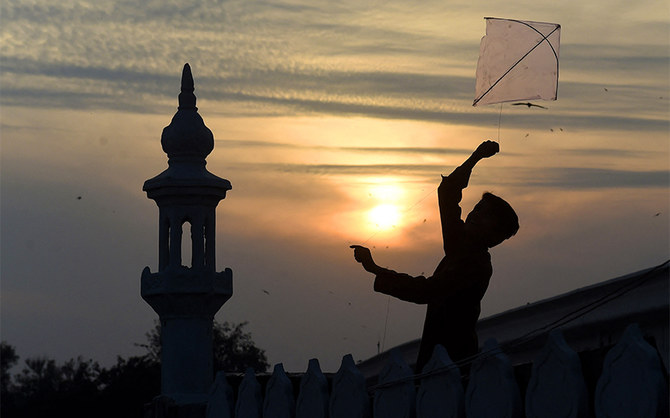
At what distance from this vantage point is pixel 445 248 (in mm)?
10305

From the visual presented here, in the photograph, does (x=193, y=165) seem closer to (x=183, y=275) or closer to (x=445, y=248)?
(x=183, y=275)

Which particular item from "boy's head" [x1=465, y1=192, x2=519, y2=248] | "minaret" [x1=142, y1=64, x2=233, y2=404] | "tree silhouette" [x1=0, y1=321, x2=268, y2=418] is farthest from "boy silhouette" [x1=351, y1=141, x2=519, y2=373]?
"tree silhouette" [x1=0, y1=321, x2=268, y2=418]

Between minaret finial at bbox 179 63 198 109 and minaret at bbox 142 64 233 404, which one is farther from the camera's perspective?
minaret finial at bbox 179 63 198 109

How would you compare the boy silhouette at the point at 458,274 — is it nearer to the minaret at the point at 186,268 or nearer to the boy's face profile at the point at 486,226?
the boy's face profile at the point at 486,226

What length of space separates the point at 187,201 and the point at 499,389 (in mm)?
12247

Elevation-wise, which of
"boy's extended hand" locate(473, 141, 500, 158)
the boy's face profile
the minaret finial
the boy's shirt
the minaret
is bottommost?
the boy's shirt

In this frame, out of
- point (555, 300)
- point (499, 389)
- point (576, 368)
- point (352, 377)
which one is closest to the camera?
point (576, 368)

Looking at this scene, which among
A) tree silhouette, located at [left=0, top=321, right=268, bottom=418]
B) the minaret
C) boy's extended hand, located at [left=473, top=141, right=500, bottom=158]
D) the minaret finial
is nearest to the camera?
boy's extended hand, located at [left=473, top=141, right=500, bottom=158]

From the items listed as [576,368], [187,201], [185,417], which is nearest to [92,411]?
[187,201]

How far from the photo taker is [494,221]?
33.0 ft

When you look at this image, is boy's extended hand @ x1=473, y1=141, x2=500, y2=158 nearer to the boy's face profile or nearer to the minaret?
the boy's face profile

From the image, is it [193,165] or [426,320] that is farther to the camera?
[193,165]

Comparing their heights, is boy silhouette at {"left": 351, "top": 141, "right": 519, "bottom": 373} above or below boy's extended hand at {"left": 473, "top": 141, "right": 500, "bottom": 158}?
below

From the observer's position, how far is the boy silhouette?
33.0 feet
